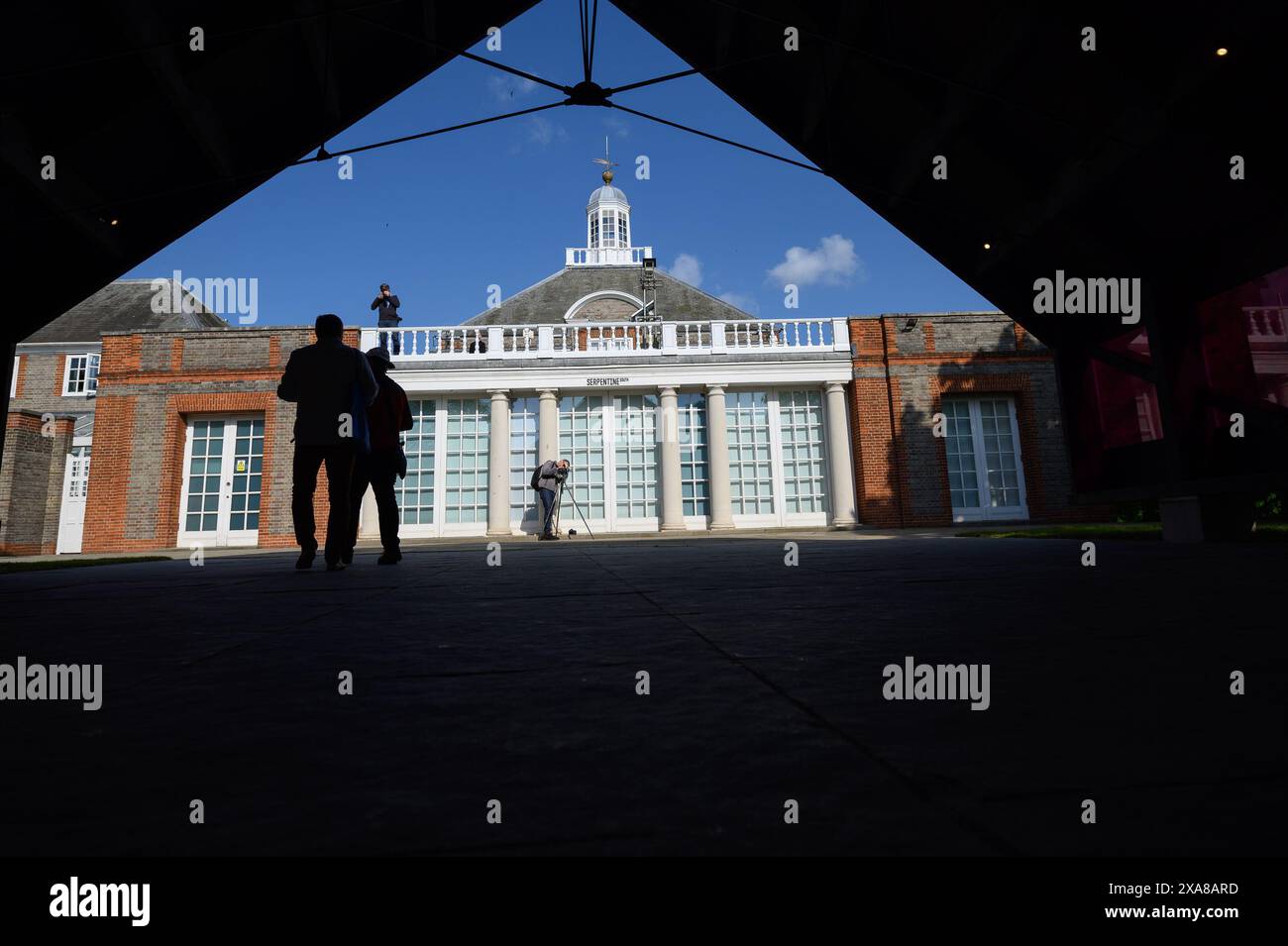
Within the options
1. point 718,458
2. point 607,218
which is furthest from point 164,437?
point 607,218

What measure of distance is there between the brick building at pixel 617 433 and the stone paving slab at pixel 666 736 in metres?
13.8

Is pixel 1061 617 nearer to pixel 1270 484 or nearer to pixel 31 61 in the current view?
pixel 1270 484

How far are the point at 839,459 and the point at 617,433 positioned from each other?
17.3 ft

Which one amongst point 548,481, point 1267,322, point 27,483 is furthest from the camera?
point 27,483

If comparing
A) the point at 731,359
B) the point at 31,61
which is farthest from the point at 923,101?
the point at 731,359

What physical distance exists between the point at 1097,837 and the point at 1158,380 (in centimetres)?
621

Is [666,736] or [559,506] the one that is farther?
[559,506]

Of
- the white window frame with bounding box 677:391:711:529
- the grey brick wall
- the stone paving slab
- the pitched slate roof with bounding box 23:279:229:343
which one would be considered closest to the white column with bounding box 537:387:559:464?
the white window frame with bounding box 677:391:711:529

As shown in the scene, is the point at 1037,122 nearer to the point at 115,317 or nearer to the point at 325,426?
the point at 325,426

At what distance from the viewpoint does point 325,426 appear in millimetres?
4887

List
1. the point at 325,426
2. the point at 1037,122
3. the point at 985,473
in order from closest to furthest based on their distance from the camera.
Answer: the point at 1037,122
the point at 325,426
the point at 985,473

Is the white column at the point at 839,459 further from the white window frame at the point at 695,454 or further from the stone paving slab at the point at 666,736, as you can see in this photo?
the stone paving slab at the point at 666,736

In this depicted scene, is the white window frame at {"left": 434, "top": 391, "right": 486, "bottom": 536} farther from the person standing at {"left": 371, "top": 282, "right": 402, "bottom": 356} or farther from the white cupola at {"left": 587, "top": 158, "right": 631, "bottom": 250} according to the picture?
the white cupola at {"left": 587, "top": 158, "right": 631, "bottom": 250}
